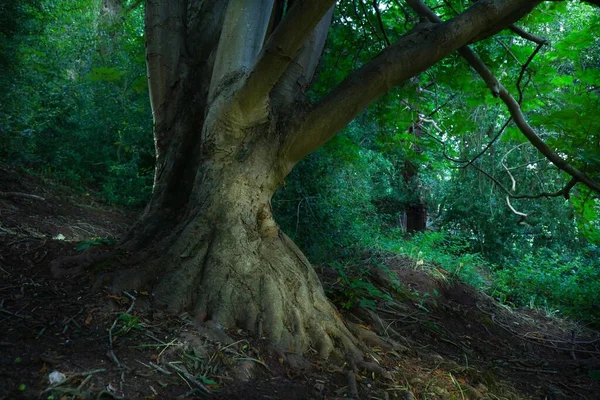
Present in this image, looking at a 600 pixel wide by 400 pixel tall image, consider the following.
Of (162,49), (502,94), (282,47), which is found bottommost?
(282,47)

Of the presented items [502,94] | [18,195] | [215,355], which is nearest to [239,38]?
[215,355]

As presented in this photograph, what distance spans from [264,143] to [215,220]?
770 mm

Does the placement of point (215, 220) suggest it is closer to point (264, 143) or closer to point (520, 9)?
point (264, 143)

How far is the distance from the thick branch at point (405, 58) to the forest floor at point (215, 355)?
6.12 ft

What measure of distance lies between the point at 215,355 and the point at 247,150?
5.48ft

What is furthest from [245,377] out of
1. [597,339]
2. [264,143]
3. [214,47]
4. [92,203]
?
[92,203]

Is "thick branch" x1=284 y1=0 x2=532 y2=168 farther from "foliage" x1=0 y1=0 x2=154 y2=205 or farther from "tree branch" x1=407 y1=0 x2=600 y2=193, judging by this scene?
"foliage" x1=0 y1=0 x2=154 y2=205

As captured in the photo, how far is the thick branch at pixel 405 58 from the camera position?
3596mm

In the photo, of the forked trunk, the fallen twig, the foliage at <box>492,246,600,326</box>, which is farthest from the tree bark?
the foliage at <box>492,246,600,326</box>

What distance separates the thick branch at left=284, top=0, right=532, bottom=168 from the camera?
3596 mm

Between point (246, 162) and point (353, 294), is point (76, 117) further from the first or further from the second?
point (353, 294)

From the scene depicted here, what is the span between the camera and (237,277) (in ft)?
11.2

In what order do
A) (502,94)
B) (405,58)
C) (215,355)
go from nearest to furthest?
1. (215,355)
2. (405,58)
3. (502,94)

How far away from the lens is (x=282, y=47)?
296 centimetres
